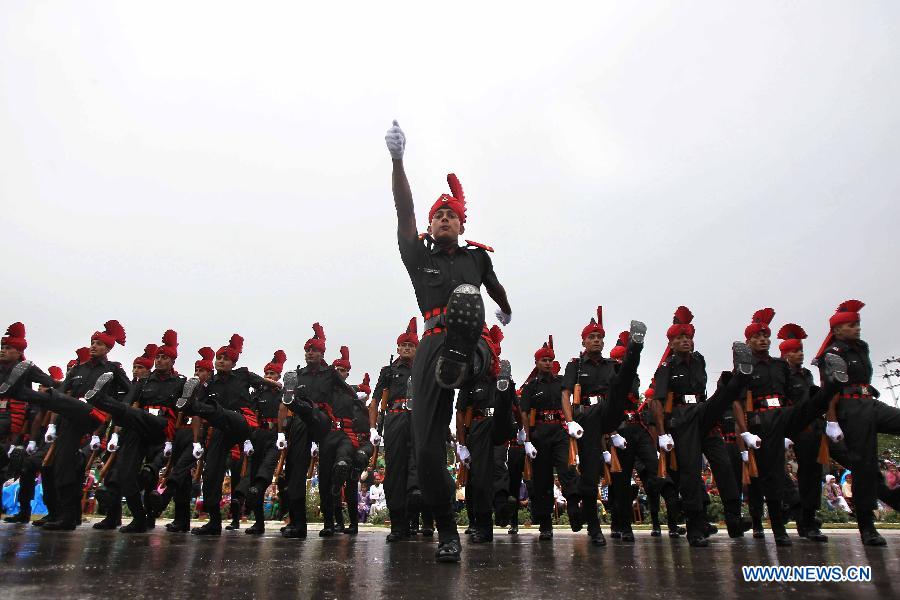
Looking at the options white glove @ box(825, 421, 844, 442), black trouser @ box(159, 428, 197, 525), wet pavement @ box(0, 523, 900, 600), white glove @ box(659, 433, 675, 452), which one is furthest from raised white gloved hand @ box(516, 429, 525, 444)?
black trouser @ box(159, 428, 197, 525)

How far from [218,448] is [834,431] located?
279 inches

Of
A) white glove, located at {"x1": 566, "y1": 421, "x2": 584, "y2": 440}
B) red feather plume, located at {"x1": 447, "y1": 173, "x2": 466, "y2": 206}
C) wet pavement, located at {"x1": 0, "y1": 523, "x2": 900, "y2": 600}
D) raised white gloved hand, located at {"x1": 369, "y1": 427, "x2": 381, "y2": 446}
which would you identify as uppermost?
red feather plume, located at {"x1": 447, "y1": 173, "x2": 466, "y2": 206}

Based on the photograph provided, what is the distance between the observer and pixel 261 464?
30.2 ft

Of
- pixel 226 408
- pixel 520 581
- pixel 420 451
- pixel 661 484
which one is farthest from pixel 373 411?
pixel 520 581

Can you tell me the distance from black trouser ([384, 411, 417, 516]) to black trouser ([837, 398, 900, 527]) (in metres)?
4.74

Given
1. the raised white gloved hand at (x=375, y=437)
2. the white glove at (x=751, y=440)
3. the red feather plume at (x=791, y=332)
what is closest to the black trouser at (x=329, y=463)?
the raised white gloved hand at (x=375, y=437)

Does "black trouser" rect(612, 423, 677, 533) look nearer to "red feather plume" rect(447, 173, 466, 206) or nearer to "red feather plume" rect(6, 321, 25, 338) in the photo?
"red feather plume" rect(447, 173, 466, 206)

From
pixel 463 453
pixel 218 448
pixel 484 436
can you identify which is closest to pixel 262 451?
pixel 218 448

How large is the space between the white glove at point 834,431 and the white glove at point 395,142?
5228 mm

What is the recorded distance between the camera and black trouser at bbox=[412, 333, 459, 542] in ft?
13.5

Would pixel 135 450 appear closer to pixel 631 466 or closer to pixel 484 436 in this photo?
pixel 484 436

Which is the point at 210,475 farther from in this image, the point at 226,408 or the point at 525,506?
the point at 525,506

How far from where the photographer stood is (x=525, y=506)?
1577 cm

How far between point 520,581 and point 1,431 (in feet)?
29.3
